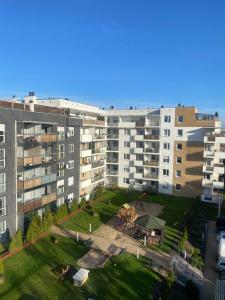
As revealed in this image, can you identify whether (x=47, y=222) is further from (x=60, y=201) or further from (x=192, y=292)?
(x=192, y=292)

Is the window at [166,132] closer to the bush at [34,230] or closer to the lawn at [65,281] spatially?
the lawn at [65,281]

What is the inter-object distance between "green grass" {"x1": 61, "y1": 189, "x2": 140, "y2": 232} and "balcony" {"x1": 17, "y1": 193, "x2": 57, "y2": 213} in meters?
3.58

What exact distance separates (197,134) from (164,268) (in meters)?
27.6

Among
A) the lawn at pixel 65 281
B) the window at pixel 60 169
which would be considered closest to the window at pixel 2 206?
the lawn at pixel 65 281

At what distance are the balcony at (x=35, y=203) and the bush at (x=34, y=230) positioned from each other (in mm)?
1369

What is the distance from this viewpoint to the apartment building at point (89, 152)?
2852 cm

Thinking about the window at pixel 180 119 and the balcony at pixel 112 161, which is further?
the balcony at pixel 112 161

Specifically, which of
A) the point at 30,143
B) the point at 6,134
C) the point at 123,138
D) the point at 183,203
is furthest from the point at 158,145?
the point at 6,134

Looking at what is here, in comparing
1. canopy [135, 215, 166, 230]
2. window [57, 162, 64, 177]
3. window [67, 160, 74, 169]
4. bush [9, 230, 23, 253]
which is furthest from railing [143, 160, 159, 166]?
bush [9, 230, 23, 253]

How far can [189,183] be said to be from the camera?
47.8 metres

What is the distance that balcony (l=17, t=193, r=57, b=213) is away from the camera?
94.6 feet

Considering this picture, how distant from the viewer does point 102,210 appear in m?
39.8

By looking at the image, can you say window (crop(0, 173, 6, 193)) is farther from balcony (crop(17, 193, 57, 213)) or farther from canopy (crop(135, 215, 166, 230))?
canopy (crop(135, 215, 166, 230))

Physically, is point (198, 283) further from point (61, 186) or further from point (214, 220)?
point (61, 186)
